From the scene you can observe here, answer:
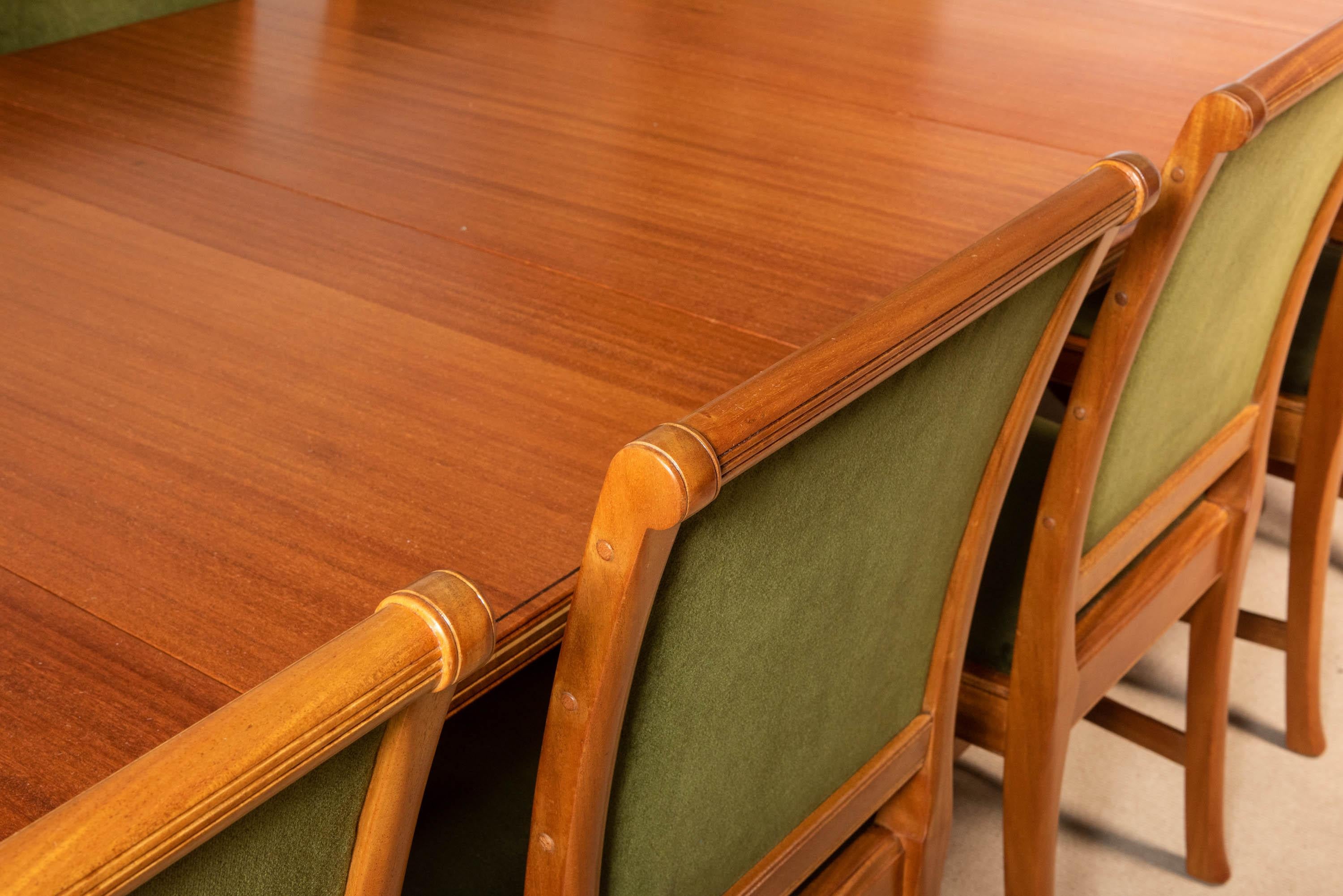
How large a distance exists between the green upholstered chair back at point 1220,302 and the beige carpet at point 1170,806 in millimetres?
601

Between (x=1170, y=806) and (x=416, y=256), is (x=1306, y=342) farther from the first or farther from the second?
(x=416, y=256)

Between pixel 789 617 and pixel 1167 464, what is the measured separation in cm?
68

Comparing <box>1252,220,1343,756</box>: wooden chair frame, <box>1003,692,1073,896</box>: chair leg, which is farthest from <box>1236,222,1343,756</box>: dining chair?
<box>1003,692,1073,896</box>: chair leg

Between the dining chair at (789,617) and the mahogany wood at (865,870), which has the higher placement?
the dining chair at (789,617)

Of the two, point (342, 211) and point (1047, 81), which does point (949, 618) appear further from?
point (1047, 81)

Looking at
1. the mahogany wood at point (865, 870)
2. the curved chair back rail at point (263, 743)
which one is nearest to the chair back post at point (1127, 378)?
the mahogany wood at point (865, 870)

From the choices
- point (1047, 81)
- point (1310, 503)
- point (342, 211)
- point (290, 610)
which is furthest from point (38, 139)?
point (1310, 503)

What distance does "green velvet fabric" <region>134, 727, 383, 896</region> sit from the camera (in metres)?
0.47

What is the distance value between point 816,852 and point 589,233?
559 mm

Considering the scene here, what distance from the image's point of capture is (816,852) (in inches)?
38.2

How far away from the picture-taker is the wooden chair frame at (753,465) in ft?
1.76

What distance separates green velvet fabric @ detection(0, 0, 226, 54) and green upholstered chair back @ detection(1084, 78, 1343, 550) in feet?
4.40

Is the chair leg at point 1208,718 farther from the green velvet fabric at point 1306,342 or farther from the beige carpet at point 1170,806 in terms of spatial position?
the green velvet fabric at point 1306,342

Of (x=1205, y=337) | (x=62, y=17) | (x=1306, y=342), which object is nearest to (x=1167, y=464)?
(x=1205, y=337)
